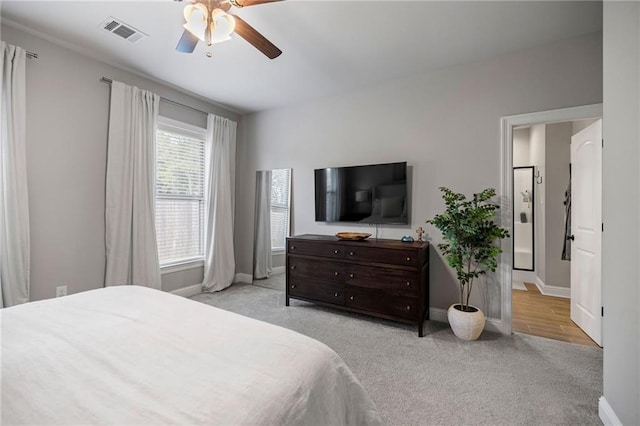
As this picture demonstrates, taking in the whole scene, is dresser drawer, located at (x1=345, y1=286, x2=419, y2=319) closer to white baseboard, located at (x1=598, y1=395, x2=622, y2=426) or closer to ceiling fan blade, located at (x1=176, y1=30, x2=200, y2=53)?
white baseboard, located at (x1=598, y1=395, x2=622, y2=426)

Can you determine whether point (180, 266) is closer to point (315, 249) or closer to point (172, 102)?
point (315, 249)

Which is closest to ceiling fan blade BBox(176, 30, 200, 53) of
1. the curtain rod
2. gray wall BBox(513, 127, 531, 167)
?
the curtain rod

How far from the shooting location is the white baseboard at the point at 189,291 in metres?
3.71

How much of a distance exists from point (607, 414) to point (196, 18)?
3279 millimetres

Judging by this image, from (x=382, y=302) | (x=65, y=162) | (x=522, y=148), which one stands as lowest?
(x=382, y=302)

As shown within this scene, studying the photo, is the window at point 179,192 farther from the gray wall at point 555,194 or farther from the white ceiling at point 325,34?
the gray wall at point 555,194

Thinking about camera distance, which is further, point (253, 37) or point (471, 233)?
point (471, 233)

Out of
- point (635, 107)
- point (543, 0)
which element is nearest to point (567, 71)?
point (543, 0)

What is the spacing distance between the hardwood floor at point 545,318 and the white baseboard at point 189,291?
378cm

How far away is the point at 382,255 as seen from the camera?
2842mm

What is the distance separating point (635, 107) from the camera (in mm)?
1381

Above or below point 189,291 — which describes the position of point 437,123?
above

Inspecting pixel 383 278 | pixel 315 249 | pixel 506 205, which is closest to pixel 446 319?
pixel 383 278

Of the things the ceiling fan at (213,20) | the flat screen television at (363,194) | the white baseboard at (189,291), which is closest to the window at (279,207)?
the flat screen television at (363,194)
